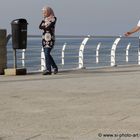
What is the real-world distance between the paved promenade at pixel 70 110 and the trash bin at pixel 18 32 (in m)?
2.85

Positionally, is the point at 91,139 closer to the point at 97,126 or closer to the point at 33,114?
the point at 97,126

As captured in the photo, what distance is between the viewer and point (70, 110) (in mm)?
8406

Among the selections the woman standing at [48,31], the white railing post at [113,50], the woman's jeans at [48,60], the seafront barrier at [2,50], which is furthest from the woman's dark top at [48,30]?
the white railing post at [113,50]

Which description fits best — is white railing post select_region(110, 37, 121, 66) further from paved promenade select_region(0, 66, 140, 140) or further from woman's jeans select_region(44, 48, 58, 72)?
paved promenade select_region(0, 66, 140, 140)

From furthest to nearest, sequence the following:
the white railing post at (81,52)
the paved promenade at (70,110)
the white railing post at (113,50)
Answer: the white railing post at (113,50), the white railing post at (81,52), the paved promenade at (70,110)

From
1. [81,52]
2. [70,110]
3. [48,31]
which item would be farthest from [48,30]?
[70,110]

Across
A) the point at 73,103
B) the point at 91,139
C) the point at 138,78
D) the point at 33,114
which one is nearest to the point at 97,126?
the point at 91,139

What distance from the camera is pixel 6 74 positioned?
15297 mm

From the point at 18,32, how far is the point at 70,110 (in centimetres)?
758

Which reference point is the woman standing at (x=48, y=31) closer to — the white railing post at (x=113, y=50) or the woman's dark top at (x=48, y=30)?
the woman's dark top at (x=48, y=30)

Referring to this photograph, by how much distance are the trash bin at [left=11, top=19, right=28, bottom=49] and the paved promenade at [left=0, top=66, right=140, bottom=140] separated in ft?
9.35

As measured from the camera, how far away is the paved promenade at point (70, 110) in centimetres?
672

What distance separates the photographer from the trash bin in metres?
15.6

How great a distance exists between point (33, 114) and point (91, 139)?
1865 millimetres
